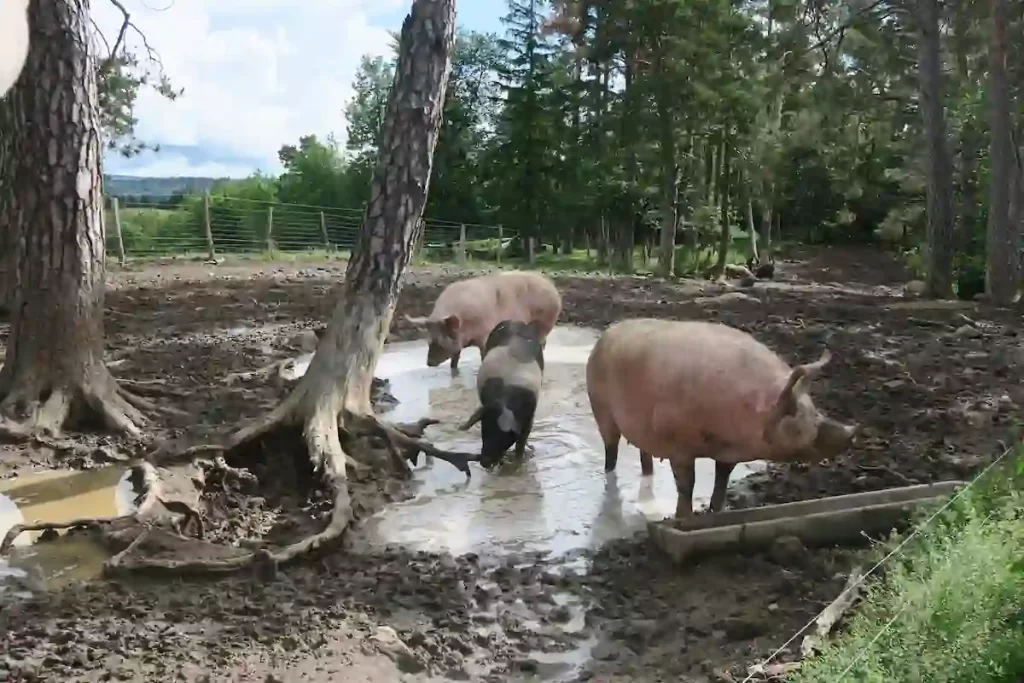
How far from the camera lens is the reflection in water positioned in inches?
184

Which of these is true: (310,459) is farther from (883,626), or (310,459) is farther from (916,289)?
(916,289)

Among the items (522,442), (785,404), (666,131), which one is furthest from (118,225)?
(785,404)

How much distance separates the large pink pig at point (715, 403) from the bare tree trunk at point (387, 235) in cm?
164

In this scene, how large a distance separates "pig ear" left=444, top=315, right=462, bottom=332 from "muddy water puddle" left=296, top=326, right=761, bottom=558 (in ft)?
2.00

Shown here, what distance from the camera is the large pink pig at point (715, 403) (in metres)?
4.20

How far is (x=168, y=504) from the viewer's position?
14.8 feet

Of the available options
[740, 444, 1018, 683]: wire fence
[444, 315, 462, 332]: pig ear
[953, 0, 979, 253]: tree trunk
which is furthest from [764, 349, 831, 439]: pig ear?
[953, 0, 979, 253]: tree trunk

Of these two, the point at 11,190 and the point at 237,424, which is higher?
the point at 11,190

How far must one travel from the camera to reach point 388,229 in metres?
6.07

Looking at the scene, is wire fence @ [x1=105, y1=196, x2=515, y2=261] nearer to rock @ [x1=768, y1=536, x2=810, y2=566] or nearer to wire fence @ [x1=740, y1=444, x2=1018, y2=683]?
rock @ [x1=768, y1=536, x2=810, y2=566]

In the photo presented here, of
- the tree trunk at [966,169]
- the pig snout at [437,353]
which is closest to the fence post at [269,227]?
the tree trunk at [966,169]

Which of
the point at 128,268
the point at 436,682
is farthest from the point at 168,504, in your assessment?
the point at 128,268

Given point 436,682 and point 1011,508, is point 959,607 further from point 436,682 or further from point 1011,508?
point 436,682

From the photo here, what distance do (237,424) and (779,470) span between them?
3.16m
